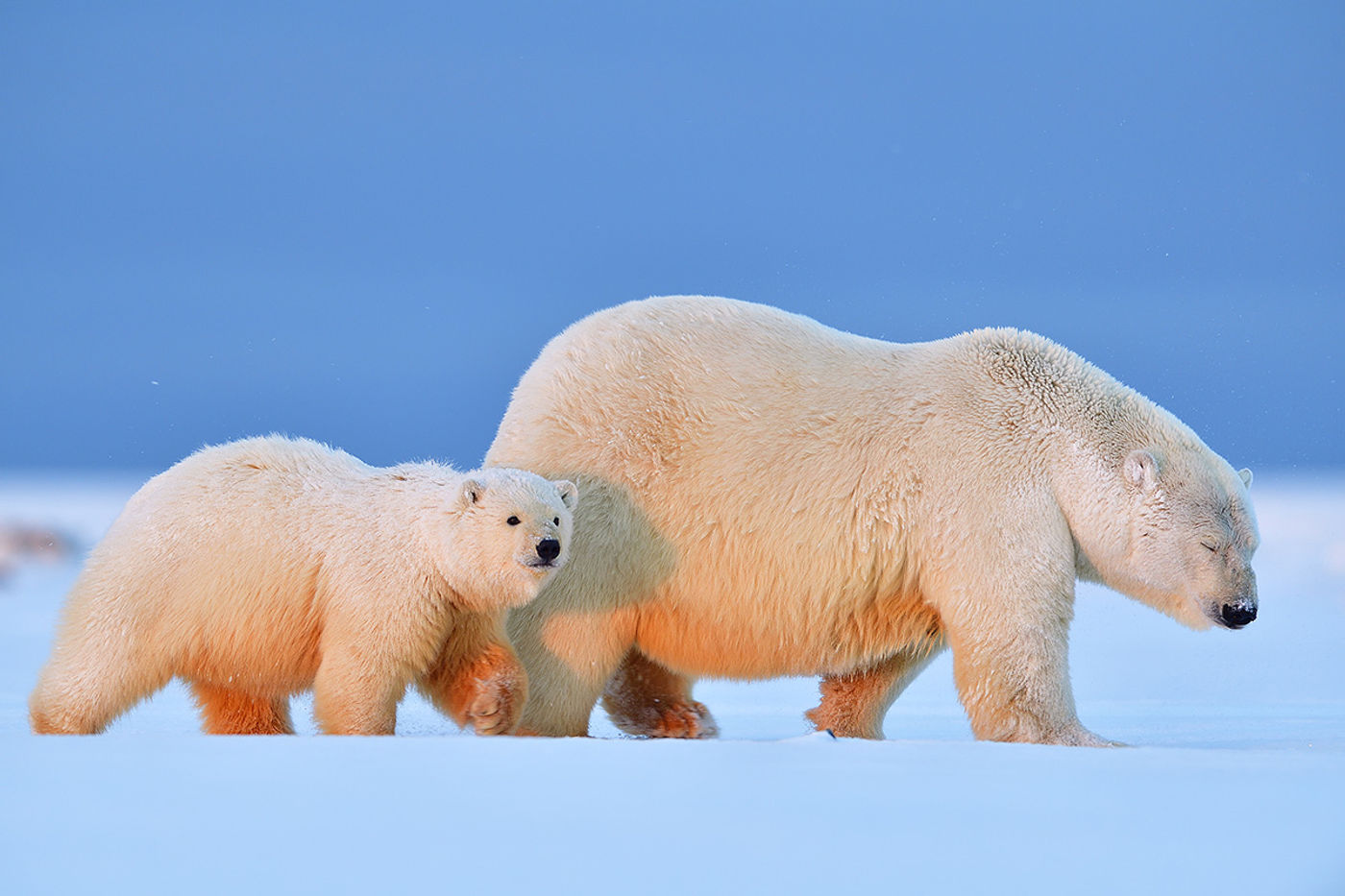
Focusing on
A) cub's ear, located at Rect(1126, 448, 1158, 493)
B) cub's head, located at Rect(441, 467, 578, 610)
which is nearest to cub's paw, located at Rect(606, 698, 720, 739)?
cub's head, located at Rect(441, 467, 578, 610)

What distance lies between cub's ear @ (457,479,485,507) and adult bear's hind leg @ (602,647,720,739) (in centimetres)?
151

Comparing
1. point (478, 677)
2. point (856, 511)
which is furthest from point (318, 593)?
point (856, 511)

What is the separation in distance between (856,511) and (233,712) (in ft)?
9.43

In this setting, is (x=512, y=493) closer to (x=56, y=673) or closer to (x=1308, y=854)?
(x=56, y=673)

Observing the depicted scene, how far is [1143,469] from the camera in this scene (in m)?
6.25

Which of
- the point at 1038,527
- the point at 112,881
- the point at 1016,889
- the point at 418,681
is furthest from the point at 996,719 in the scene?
the point at 112,881

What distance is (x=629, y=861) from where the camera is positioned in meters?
3.34

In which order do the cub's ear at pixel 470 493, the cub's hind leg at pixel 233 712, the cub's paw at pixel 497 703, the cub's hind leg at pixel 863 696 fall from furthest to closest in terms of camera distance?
the cub's hind leg at pixel 863 696 < the cub's hind leg at pixel 233 712 < the cub's paw at pixel 497 703 < the cub's ear at pixel 470 493

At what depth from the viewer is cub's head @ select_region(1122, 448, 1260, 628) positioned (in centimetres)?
621

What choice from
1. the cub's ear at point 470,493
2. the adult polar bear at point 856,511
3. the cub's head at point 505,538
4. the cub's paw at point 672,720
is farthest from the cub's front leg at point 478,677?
the cub's paw at point 672,720

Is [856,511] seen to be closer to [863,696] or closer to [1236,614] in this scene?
[863,696]

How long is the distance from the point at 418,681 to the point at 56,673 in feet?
4.67

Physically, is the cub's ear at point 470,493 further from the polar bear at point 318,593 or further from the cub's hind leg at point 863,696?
the cub's hind leg at point 863,696

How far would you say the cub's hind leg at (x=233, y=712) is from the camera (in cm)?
648
